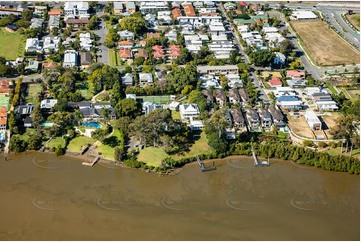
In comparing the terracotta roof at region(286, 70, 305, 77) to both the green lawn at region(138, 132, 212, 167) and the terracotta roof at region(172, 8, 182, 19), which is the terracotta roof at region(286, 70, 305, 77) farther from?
the terracotta roof at region(172, 8, 182, 19)

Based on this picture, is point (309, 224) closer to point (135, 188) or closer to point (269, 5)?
point (135, 188)

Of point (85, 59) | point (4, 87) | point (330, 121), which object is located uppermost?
point (85, 59)

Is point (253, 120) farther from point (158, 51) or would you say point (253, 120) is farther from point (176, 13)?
point (176, 13)

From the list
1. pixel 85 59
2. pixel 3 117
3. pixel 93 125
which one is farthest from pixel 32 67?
pixel 93 125

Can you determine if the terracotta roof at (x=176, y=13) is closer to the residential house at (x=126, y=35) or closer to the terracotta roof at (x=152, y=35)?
the terracotta roof at (x=152, y=35)

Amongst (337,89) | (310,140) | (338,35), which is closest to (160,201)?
(310,140)

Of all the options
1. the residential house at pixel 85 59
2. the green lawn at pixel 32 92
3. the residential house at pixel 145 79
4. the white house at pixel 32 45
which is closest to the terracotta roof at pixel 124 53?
the residential house at pixel 85 59
